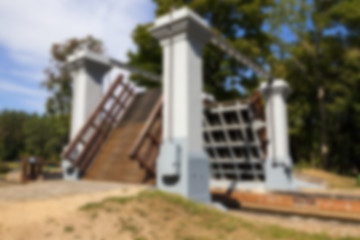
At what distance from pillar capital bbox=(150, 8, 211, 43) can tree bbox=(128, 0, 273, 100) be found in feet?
37.1

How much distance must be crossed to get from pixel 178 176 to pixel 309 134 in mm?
25721

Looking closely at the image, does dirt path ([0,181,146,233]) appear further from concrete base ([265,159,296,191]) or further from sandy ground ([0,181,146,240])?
concrete base ([265,159,296,191])

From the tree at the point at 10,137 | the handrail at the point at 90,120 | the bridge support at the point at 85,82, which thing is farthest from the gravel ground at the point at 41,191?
the tree at the point at 10,137

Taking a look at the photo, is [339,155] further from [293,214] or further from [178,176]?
[178,176]

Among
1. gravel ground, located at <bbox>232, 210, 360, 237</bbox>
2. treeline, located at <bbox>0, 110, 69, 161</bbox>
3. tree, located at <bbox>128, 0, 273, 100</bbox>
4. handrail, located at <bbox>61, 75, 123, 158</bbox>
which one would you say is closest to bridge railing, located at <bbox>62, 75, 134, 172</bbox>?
handrail, located at <bbox>61, 75, 123, 158</bbox>

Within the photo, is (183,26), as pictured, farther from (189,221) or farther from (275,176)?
(275,176)

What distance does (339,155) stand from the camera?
90.8 feet

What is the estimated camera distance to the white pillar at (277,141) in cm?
1096

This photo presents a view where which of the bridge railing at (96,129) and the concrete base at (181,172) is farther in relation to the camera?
the bridge railing at (96,129)

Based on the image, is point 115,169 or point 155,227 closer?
point 155,227

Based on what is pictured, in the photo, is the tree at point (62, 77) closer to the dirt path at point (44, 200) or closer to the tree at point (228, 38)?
the tree at point (228, 38)

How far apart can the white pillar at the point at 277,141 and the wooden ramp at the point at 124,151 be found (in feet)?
15.9

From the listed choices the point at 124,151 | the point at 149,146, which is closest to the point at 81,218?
the point at 149,146

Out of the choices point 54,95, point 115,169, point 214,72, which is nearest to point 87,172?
point 115,169
